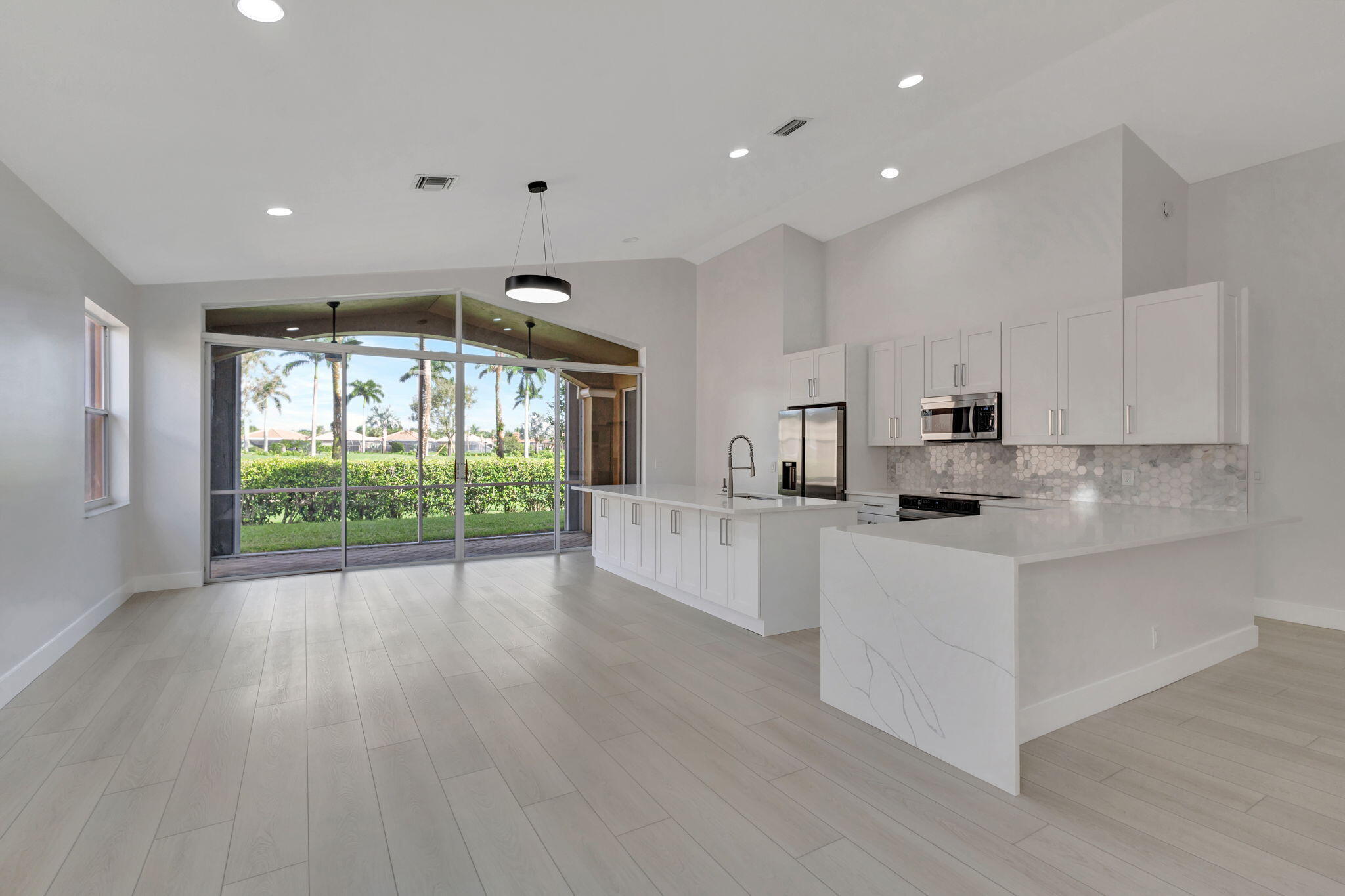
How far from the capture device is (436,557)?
6754mm

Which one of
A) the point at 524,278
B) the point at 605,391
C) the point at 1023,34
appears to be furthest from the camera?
the point at 605,391

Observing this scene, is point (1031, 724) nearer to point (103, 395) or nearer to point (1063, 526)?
point (1063, 526)

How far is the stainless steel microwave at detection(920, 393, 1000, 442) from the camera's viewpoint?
16.3 ft

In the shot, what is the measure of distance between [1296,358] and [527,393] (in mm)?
6426

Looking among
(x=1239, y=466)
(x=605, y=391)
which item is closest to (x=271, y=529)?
(x=605, y=391)

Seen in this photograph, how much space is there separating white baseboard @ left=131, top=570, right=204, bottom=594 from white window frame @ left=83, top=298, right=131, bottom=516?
2.27 ft

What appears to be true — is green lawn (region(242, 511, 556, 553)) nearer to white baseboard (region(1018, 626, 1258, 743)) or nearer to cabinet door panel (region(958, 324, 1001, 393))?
cabinet door panel (region(958, 324, 1001, 393))

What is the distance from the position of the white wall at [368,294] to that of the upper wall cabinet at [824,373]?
167 cm

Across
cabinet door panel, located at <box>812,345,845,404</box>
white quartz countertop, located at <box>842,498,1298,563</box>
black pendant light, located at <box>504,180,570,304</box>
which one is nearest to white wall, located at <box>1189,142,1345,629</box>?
white quartz countertop, located at <box>842,498,1298,563</box>

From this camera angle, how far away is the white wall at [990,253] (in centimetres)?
454

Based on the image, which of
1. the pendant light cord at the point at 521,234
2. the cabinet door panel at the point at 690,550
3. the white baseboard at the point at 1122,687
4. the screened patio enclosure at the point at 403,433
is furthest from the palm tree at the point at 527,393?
the white baseboard at the point at 1122,687

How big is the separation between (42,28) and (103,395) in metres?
3.79

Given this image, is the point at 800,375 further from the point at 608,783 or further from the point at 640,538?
the point at 608,783

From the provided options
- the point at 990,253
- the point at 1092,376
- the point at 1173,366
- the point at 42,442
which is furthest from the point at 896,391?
the point at 42,442
